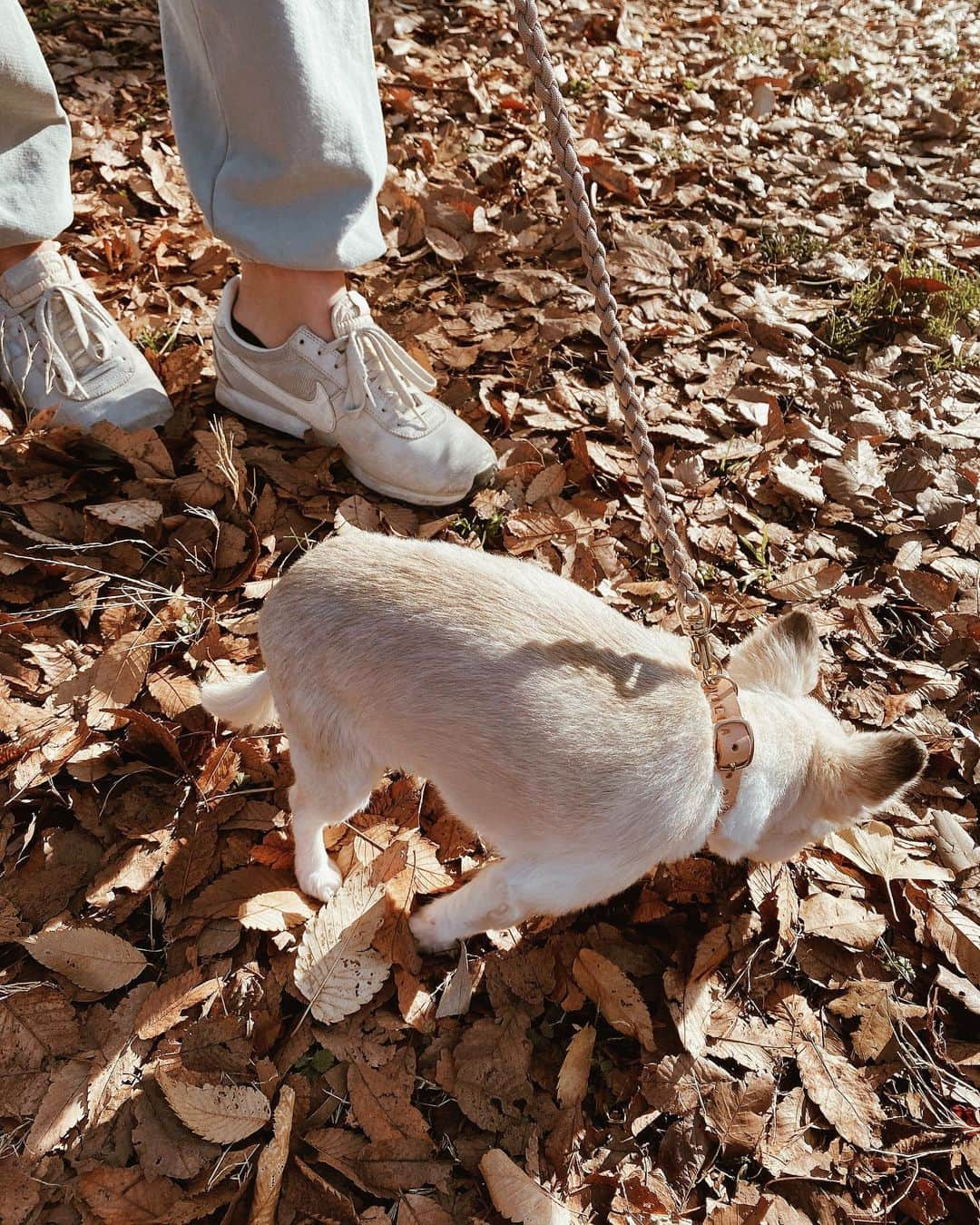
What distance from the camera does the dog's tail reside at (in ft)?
7.32

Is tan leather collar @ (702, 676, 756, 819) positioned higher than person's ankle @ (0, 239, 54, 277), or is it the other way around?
person's ankle @ (0, 239, 54, 277)

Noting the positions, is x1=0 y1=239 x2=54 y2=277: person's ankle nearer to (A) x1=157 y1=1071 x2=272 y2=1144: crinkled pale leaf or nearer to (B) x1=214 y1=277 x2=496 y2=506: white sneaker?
(B) x1=214 y1=277 x2=496 y2=506: white sneaker

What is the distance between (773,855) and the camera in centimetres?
229

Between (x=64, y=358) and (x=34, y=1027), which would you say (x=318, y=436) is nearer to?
(x=64, y=358)

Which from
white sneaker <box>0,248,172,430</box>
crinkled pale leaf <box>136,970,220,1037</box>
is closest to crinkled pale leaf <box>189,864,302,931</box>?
crinkled pale leaf <box>136,970,220,1037</box>

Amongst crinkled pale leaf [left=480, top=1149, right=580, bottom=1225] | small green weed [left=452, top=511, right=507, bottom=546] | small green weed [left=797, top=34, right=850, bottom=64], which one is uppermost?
small green weed [left=797, top=34, right=850, bottom=64]

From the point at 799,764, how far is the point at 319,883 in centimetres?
132

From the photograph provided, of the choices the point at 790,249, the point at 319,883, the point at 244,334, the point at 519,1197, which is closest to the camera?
the point at 519,1197

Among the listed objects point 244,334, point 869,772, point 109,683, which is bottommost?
point 109,683

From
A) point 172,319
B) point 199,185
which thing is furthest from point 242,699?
point 172,319

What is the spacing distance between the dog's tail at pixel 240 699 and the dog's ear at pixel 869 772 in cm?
149

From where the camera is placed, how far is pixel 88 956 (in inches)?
82.4

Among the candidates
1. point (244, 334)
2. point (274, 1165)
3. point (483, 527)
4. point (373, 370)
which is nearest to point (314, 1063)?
point (274, 1165)

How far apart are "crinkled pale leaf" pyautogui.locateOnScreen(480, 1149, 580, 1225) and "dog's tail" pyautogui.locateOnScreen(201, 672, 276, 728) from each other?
126 centimetres
